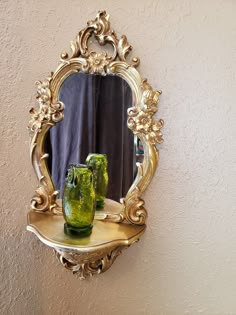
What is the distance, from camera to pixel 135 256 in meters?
0.78

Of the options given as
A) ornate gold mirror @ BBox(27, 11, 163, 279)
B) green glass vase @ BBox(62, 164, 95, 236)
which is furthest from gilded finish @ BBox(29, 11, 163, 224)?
green glass vase @ BBox(62, 164, 95, 236)

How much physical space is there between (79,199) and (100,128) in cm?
23

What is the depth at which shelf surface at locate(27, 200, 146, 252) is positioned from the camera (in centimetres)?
59

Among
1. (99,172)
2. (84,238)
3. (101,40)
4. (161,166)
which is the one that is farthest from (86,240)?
(101,40)

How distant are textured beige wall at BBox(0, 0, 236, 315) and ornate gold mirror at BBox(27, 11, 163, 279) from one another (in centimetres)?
4

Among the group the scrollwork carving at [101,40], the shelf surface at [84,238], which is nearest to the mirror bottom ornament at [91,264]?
the shelf surface at [84,238]

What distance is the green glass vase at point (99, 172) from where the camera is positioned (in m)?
0.72

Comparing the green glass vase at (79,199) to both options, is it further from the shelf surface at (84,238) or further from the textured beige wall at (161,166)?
the textured beige wall at (161,166)

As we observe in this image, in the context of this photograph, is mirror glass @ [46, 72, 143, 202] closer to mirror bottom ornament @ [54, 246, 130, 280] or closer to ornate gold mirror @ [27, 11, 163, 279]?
ornate gold mirror @ [27, 11, 163, 279]

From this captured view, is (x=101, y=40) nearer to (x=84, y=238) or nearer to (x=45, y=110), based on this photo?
(x=45, y=110)

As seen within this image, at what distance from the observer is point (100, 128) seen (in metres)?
0.72

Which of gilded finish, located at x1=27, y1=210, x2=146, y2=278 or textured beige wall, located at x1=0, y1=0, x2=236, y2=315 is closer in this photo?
gilded finish, located at x1=27, y1=210, x2=146, y2=278

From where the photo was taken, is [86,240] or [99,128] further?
[99,128]

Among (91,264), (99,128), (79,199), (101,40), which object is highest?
(101,40)
